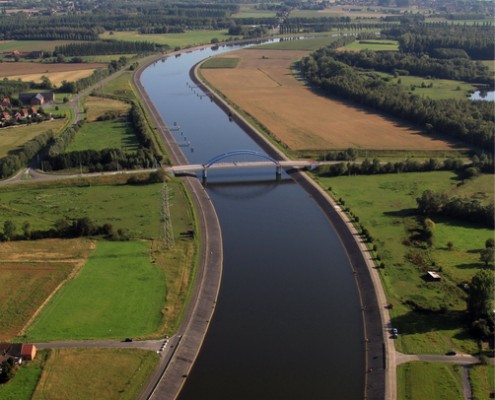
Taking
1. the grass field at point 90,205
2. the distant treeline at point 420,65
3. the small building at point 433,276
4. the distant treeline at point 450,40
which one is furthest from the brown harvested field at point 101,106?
the distant treeline at point 450,40

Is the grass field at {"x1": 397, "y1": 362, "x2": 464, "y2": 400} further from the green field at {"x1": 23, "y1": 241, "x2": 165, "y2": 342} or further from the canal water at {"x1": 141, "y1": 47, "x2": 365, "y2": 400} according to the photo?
the green field at {"x1": 23, "y1": 241, "x2": 165, "y2": 342}

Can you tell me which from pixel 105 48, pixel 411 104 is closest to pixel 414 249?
pixel 411 104

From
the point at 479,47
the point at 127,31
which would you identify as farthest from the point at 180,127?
the point at 127,31

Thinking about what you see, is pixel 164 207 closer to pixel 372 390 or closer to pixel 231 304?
pixel 231 304

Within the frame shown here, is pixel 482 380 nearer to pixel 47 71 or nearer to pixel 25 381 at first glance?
pixel 25 381

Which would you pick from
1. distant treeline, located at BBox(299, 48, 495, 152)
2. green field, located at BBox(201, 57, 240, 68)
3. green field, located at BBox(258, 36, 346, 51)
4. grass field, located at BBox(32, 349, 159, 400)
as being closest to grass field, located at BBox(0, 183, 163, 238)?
grass field, located at BBox(32, 349, 159, 400)

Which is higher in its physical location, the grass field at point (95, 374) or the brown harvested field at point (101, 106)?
the brown harvested field at point (101, 106)

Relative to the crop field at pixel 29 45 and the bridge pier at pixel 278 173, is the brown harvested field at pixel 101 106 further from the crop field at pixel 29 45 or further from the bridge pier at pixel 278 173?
the crop field at pixel 29 45
